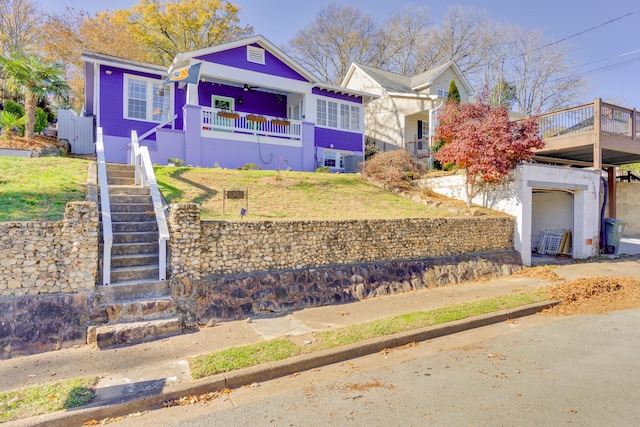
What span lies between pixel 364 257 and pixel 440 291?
2.07m

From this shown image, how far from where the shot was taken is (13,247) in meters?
5.79

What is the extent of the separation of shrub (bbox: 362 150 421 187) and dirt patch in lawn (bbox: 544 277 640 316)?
24.2ft

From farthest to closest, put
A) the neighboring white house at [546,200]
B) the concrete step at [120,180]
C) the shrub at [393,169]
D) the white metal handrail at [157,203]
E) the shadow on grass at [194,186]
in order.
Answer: the shrub at [393,169] → the neighboring white house at [546,200] → the concrete step at [120,180] → the shadow on grass at [194,186] → the white metal handrail at [157,203]

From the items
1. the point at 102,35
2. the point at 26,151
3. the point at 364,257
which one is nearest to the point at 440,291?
the point at 364,257

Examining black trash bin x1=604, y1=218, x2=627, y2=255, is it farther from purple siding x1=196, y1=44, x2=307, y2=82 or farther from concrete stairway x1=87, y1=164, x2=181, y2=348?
concrete stairway x1=87, y1=164, x2=181, y2=348

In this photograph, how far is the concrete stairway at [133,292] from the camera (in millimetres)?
5855

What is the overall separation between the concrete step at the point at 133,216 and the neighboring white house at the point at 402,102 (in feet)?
56.8

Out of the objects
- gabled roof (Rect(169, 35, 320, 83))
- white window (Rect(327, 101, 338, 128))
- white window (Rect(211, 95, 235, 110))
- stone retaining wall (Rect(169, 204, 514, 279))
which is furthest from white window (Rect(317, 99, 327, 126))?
stone retaining wall (Rect(169, 204, 514, 279))

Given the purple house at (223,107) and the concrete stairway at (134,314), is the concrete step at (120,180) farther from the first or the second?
the concrete stairway at (134,314)

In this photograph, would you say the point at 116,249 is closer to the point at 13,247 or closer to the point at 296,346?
the point at 13,247

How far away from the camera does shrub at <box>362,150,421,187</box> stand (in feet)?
50.3

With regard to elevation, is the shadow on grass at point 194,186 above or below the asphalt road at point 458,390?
above

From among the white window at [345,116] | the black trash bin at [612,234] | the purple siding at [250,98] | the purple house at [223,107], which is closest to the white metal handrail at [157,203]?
the purple house at [223,107]

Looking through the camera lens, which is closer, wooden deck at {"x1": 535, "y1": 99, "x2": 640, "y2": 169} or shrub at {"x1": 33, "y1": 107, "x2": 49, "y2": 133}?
wooden deck at {"x1": 535, "y1": 99, "x2": 640, "y2": 169}
